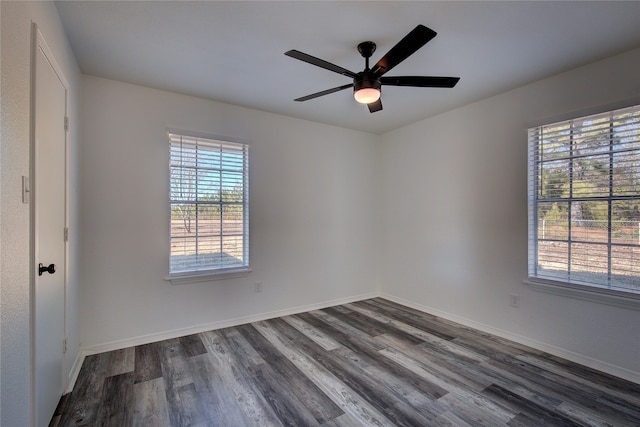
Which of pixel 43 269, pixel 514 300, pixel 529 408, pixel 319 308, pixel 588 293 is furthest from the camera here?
pixel 319 308

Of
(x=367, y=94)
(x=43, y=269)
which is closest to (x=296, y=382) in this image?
(x=43, y=269)

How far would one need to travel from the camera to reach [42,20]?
1.68 metres

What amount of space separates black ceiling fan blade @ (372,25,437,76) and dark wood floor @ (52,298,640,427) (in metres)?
2.34

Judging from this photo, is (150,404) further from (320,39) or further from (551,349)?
(551,349)

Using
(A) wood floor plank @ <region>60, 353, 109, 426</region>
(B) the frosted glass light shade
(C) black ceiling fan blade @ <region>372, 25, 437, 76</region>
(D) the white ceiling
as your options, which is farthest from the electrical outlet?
(A) wood floor plank @ <region>60, 353, 109, 426</region>

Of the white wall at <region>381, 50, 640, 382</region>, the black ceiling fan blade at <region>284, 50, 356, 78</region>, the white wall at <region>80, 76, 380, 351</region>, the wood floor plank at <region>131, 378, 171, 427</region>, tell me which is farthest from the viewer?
the white wall at <region>80, 76, 380, 351</region>

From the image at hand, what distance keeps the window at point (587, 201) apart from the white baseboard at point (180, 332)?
2.66 metres

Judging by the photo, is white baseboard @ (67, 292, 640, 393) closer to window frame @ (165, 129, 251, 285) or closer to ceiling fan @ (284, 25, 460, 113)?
window frame @ (165, 129, 251, 285)

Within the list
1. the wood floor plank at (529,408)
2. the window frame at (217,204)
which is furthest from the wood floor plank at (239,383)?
the wood floor plank at (529,408)

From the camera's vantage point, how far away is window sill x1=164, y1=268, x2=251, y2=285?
325 centimetres

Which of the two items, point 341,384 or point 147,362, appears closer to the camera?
point 341,384

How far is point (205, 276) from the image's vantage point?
3.41 metres

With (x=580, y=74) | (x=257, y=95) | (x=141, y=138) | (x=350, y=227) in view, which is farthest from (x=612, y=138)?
(x=141, y=138)

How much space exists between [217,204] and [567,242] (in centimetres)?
364
